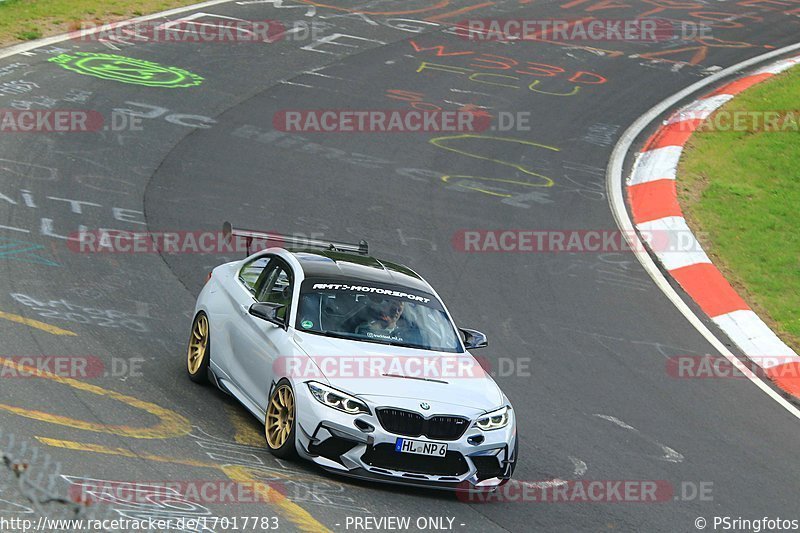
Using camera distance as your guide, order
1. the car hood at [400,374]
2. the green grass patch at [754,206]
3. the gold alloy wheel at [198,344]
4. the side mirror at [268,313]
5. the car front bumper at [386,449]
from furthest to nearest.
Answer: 1. the green grass patch at [754,206]
2. the gold alloy wheel at [198,344]
3. the side mirror at [268,313]
4. the car hood at [400,374]
5. the car front bumper at [386,449]

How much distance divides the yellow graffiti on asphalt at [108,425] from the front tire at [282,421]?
0.68 m

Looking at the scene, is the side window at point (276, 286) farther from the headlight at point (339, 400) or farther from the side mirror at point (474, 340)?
the side mirror at point (474, 340)

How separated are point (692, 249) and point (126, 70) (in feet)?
35.0

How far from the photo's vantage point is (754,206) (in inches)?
646

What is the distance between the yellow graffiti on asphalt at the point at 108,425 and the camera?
8.73m

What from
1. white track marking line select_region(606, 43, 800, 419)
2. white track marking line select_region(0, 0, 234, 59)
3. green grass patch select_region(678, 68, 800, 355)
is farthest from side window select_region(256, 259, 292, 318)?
white track marking line select_region(0, 0, 234, 59)

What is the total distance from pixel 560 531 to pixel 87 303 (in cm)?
578

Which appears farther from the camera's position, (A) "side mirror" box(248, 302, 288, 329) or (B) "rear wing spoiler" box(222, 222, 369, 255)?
(B) "rear wing spoiler" box(222, 222, 369, 255)

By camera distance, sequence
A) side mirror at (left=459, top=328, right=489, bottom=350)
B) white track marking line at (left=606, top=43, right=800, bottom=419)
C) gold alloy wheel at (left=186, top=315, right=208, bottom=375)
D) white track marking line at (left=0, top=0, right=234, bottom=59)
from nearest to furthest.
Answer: side mirror at (left=459, top=328, right=489, bottom=350), gold alloy wheel at (left=186, top=315, right=208, bottom=375), white track marking line at (left=606, top=43, right=800, bottom=419), white track marking line at (left=0, top=0, right=234, bottom=59)

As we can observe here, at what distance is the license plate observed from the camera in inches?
330

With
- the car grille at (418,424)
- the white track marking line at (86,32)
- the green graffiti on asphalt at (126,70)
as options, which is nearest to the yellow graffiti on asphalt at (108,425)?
the car grille at (418,424)

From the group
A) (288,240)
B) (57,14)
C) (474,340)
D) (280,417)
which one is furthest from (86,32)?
(280,417)

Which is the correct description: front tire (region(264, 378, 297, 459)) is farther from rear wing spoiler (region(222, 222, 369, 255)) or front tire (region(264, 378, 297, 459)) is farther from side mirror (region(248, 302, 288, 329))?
rear wing spoiler (region(222, 222, 369, 255))

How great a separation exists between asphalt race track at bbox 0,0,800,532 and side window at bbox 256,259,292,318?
990 millimetres
